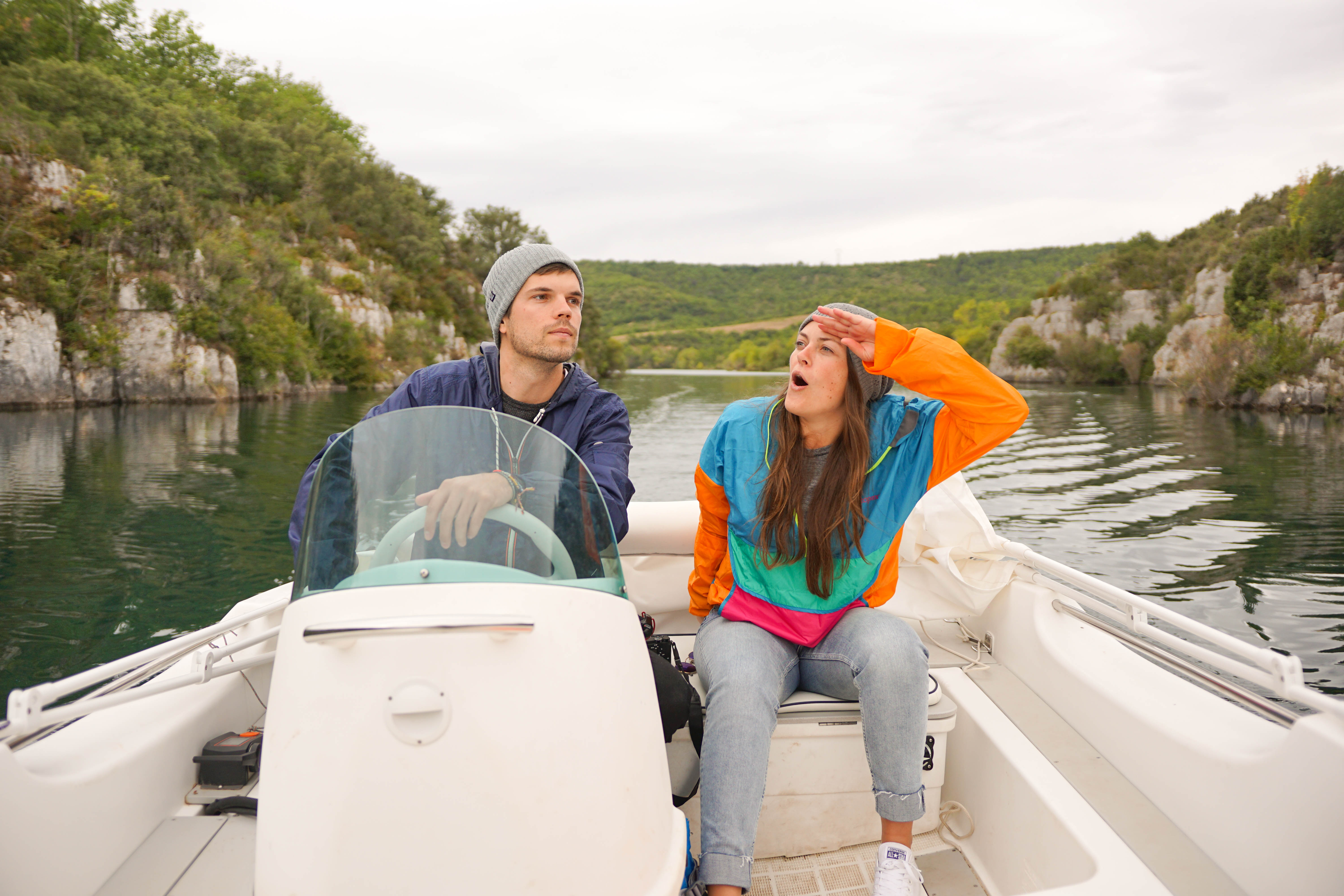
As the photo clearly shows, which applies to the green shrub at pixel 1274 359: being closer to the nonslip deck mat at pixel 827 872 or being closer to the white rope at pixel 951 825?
the white rope at pixel 951 825

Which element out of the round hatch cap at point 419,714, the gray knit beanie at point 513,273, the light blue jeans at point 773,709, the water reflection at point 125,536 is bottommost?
the water reflection at point 125,536

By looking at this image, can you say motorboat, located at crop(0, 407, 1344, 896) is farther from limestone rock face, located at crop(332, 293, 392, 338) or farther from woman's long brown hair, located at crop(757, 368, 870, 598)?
limestone rock face, located at crop(332, 293, 392, 338)

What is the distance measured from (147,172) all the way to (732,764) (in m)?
33.3

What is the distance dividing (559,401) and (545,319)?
10.0 inches

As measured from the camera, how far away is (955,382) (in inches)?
68.4

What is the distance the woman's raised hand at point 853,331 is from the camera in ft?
5.93

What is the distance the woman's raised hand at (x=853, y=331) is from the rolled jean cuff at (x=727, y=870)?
1.15 metres

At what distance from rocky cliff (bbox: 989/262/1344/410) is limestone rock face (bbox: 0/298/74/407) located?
3429 cm

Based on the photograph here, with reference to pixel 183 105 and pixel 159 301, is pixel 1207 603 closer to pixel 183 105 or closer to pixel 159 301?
pixel 159 301

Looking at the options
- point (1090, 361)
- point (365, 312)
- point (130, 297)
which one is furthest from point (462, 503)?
point (1090, 361)

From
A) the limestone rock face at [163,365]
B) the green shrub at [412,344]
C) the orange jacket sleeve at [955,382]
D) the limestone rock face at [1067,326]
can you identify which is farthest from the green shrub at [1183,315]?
the orange jacket sleeve at [955,382]

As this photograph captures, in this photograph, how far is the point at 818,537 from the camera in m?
1.83

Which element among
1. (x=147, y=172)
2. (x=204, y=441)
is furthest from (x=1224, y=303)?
(x=147, y=172)

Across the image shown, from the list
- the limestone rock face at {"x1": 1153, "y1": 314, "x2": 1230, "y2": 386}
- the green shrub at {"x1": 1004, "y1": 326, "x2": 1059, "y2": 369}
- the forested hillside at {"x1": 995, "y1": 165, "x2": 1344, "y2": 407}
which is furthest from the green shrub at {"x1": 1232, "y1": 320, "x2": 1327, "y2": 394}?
the green shrub at {"x1": 1004, "y1": 326, "x2": 1059, "y2": 369}
